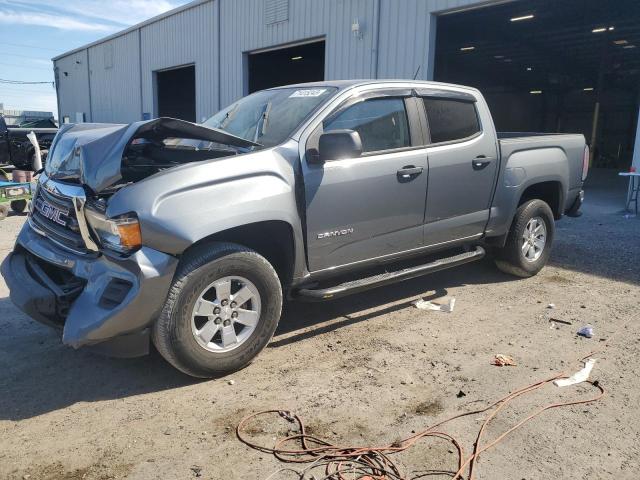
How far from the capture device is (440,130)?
4.75 metres

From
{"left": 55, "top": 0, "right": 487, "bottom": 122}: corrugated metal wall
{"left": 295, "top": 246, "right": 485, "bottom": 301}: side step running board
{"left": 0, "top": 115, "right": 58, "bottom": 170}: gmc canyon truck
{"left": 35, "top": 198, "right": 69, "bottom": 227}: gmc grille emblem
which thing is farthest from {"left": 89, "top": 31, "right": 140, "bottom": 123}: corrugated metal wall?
{"left": 295, "top": 246, "right": 485, "bottom": 301}: side step running board

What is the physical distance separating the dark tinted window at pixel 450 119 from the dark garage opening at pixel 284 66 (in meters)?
13.5

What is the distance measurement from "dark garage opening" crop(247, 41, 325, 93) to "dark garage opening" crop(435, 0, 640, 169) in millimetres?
4848

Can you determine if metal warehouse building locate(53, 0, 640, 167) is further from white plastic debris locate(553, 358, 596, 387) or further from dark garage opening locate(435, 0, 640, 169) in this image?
white plastic debris locate(553, 358, 596, 387)

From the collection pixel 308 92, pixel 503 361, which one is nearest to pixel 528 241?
pixel 503 361

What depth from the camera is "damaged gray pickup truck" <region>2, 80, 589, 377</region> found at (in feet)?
10.4

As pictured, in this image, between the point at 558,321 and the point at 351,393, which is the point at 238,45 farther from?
the point at 351,393

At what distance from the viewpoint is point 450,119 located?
4.89 m

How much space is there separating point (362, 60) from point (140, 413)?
38.2 ft

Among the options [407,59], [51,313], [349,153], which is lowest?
[51,313]

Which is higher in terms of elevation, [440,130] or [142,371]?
[440,130]

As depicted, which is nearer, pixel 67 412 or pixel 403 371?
pixel 67 412

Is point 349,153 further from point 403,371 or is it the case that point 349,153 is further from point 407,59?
point 407,59

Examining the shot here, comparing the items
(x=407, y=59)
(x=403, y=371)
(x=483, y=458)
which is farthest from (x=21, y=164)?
(x=483, y=458)
